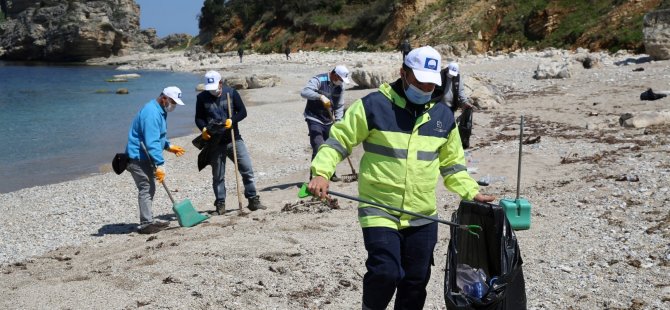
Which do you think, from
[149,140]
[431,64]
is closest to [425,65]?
[431,64]

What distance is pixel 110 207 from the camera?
11.1 m

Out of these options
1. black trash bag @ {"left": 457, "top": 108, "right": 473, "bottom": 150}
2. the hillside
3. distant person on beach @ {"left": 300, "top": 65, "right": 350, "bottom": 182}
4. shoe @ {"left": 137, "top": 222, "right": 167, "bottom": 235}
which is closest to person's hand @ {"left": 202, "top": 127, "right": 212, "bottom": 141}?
shoe @ {"left": 137, "top": 222, "right": 167, "bottom": 235}

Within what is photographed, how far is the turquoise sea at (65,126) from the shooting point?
55.7 feet

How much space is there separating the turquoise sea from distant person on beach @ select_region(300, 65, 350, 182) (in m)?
7.81

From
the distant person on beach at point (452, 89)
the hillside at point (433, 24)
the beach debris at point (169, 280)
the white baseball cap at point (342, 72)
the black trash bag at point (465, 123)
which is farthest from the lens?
the hillside at point (433, 24)

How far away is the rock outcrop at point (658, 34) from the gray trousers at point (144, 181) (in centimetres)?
1915

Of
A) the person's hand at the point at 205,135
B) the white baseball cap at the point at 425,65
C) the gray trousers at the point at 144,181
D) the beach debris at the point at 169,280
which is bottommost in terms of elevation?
the beach debris at the point at 169,280

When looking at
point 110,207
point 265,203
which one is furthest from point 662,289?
point 110,207

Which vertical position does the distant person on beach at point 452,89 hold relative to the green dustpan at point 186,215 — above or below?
above

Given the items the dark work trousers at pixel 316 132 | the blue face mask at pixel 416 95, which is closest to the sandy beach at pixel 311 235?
the dark work trousers at pixel 316 132

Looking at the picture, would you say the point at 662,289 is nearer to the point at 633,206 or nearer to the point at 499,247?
the point at 499,247

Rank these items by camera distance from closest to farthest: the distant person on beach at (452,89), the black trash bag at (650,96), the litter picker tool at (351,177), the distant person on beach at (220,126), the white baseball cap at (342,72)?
the distant person on beach at (220,126) → the white baseball cap at (342,72) → the distant person on beach at (452,89) → the litter picker tool at (351,177) → the black trash bag at (650,96)

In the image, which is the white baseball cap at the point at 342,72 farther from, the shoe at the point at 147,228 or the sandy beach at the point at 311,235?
the shoe at the point at 147,228

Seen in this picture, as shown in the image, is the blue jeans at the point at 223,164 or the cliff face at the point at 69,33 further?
the cliff face at the point at 69,33
